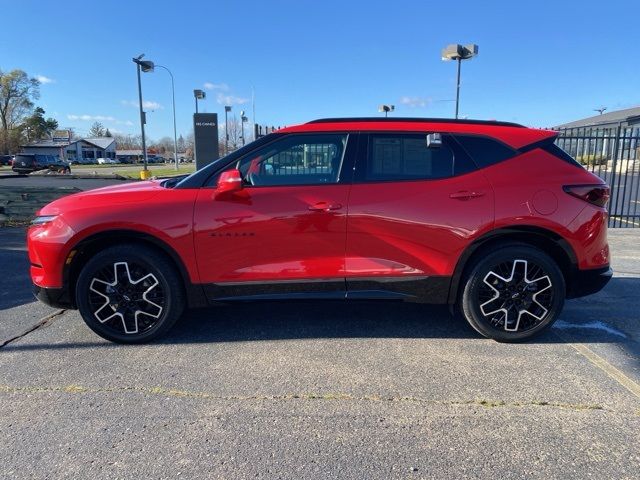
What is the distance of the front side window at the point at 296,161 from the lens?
3.83 metres

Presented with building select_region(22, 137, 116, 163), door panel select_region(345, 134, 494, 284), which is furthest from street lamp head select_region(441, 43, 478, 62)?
building select_region(22, 137, 116, 163)

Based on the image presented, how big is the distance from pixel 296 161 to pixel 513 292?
211 centimetres

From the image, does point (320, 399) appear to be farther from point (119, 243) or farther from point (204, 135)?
point (204, 135)

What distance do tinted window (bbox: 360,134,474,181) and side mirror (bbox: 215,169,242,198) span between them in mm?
1017

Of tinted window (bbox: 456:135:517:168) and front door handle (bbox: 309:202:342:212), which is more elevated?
tinted window (bbox: 456:135:517:168)

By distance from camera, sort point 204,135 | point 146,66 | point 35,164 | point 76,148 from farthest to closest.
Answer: point 76,148 → point 35,164 → point 146,66 → point 204,135

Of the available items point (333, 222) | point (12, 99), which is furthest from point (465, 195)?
point (12, 99)

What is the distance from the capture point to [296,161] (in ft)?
12.9

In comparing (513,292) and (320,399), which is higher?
(513,292)

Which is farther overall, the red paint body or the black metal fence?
the black metal fence

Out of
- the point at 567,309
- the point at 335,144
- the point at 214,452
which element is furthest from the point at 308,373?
the point at 567,309

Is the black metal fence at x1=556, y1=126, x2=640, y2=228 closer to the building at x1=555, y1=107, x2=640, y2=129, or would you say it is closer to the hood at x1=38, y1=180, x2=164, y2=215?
the hood at x1=38, y1=180, x2=164, y2=215

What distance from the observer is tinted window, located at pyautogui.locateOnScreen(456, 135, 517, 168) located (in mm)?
3822

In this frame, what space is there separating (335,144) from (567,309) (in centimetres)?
299
